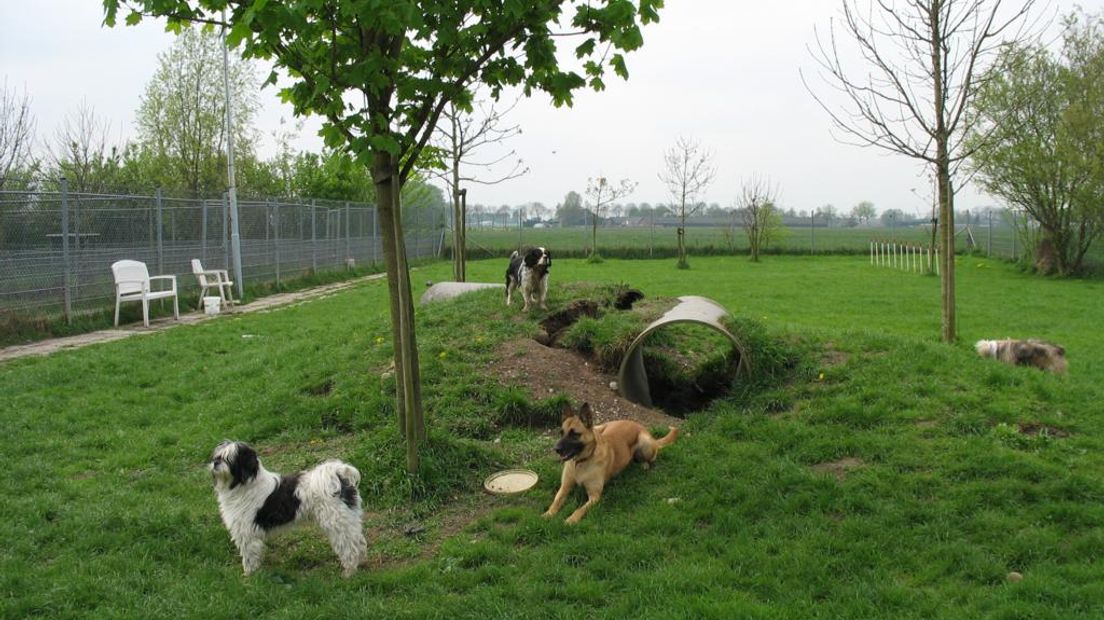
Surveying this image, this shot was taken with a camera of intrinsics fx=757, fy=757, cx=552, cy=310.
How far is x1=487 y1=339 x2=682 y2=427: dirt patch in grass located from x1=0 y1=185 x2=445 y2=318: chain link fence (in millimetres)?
9418

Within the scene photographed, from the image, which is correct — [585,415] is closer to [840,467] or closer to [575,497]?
[575,497]

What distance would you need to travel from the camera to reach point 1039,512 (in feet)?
15.0

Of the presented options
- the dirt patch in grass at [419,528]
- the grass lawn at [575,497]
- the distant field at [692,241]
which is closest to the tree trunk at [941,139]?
the grass lawn at [575,497]

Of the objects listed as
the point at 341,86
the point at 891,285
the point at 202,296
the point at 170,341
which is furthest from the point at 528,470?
the point at 891,285

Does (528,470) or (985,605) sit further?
(528,470)

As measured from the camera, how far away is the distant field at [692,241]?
3562 cm

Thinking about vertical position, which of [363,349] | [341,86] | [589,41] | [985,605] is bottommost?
[985,605]

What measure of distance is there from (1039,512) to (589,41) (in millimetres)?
4082

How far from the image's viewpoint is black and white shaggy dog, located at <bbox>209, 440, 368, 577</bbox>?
443cm

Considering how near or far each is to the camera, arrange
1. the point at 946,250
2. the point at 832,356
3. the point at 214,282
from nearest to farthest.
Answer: the point at 832,356
the point at 946,250
the point at 214,282

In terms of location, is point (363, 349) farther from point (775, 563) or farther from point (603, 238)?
point (603, 238)

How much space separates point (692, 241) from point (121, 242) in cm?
2867

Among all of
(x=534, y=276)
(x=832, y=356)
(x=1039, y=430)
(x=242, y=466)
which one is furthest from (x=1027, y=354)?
(x=242, y=466)

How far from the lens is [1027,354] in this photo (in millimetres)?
8180
